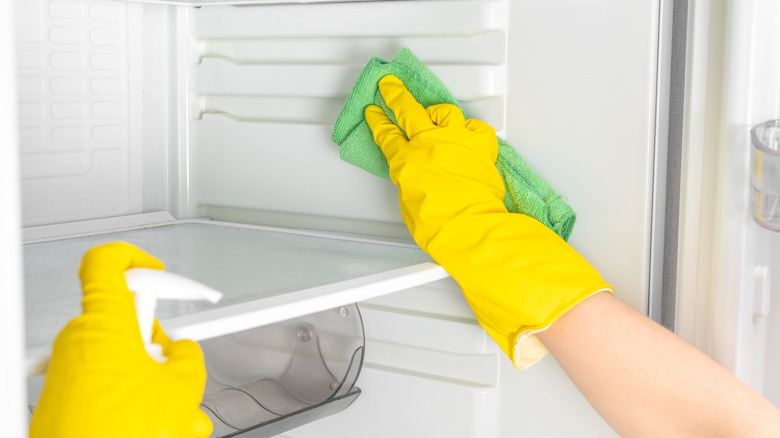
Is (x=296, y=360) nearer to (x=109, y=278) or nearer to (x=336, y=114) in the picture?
(x=336, y=114)

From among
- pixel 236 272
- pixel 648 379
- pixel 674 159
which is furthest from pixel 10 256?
pixel 674 159

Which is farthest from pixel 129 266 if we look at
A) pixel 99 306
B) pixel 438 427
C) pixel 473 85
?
pixel 438 427

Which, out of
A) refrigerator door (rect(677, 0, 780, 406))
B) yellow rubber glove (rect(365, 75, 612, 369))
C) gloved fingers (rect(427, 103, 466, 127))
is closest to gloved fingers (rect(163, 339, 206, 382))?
yellow rubber glove (rect(365, 75, 612, 369))

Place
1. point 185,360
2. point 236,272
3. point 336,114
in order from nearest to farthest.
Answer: point 185,360 → point 236,272 → point 336,114

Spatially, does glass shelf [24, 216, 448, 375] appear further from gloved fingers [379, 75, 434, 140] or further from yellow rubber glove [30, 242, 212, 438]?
gloved fingers [379, 75, 434, 140]

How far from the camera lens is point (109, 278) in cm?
71

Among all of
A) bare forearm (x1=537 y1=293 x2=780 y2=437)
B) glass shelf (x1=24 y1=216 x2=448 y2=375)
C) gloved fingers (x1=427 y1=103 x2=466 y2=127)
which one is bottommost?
bare forearm (x1=537 y1=293 x2=780 y2=437)

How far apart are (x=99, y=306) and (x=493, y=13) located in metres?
0.75

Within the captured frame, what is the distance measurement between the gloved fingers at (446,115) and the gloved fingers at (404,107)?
0.01m

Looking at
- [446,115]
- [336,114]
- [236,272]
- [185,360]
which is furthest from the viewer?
[336,114]

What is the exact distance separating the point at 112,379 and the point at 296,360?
0.78 m

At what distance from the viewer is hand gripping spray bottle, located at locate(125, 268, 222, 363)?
0.72 meters

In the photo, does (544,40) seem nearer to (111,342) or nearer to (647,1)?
(647,1)

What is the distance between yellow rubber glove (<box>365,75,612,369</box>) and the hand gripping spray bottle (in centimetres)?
43
